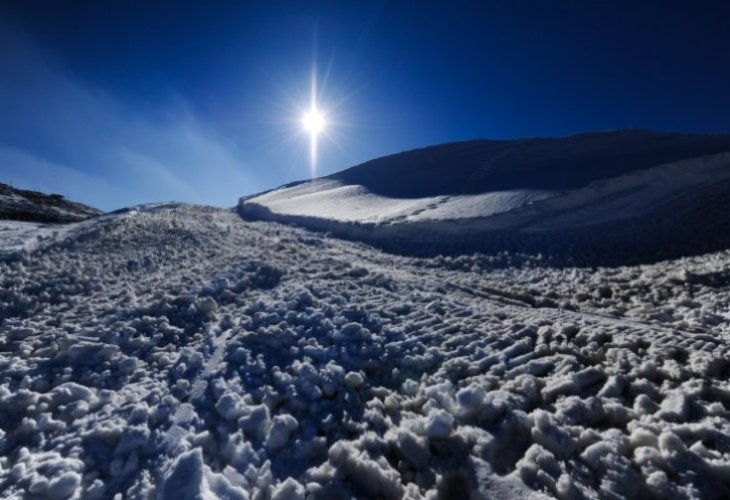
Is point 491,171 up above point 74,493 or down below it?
above

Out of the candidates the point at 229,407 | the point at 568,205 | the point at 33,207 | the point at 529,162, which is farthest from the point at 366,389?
the point at 33,207

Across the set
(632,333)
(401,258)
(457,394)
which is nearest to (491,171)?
(401,258)

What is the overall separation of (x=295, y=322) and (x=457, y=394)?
1809mm

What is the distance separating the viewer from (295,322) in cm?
364

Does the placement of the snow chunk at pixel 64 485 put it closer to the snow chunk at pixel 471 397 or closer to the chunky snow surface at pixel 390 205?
the snow chunk at pixel 471 397

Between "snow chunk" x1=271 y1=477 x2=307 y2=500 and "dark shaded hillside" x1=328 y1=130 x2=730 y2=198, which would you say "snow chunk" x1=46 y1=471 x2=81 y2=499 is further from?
"dark shaded hillside" x1=328 y1=130 x2=730 y2=198

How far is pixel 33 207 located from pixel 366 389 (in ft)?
55.0

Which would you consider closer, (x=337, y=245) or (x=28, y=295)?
(x=28, y=295)

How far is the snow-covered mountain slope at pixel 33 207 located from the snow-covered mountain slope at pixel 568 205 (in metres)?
7.19

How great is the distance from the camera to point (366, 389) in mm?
2674

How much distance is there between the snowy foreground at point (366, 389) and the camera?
185 centimetres

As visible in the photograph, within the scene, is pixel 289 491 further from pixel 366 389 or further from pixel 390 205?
pixel 390 205

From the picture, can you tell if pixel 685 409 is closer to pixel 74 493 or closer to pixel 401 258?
pixel 74 493

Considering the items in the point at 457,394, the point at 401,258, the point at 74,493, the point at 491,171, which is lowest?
the point at 74,493
